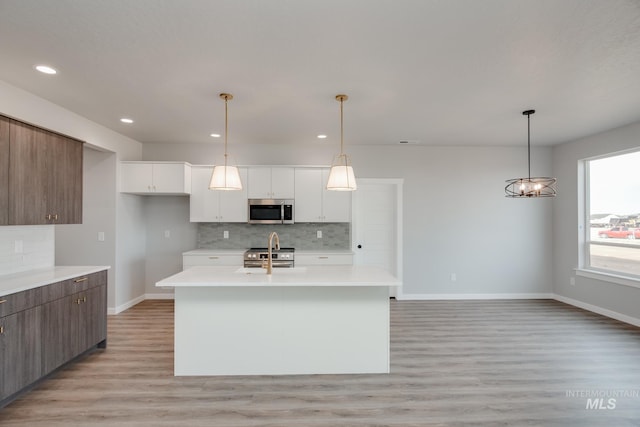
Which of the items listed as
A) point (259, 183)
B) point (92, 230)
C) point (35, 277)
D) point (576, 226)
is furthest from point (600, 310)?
point (92, 230)

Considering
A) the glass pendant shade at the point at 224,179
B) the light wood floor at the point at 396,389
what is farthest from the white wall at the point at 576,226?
the glass pendant shade at the point at 224,179

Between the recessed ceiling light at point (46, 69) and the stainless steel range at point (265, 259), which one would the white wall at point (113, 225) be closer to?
the recessed ceiling light at point (46, 69)

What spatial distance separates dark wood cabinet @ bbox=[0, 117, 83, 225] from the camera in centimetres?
276

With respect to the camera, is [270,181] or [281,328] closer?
[281,328]

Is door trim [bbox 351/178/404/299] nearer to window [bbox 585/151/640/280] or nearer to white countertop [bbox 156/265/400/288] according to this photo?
white countertop [bbox 156/265/400/288]

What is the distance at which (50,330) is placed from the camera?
2.72 meters

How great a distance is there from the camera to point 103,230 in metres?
4.62

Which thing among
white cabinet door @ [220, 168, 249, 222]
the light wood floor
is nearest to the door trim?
the light wood floor

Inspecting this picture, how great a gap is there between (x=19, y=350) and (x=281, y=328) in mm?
1949

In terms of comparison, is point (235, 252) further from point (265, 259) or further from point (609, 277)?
point (609, 277)

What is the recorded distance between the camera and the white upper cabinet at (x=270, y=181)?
5.13 m

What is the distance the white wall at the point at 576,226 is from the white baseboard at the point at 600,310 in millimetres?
35

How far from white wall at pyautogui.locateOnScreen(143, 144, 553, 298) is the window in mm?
679

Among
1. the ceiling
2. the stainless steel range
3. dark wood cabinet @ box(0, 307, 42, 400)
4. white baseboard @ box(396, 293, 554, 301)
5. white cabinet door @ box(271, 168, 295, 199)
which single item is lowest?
white baseboard @ box(396, 293, 554, 301)
